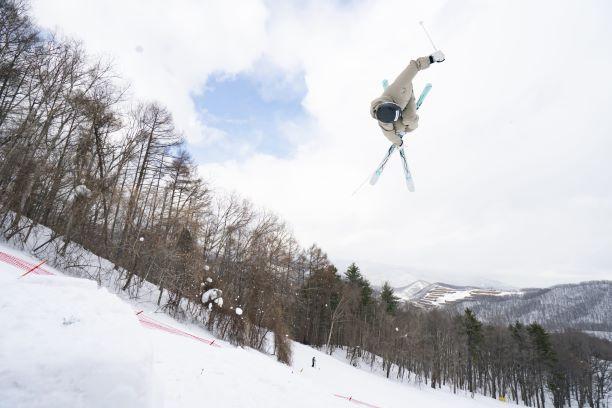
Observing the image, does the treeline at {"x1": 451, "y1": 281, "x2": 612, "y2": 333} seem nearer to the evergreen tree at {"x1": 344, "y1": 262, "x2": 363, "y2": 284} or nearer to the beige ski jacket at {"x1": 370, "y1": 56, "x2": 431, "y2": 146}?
the evergreen tree at {"x1": 344, "y1": 262, "x2": 363, "y2": 284}

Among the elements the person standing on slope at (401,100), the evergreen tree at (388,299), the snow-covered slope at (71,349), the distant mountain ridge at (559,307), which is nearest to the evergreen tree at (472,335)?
the evergreen tree at (388,299)

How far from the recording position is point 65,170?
16.8 m

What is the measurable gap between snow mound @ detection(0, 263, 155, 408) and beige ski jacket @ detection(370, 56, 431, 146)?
427cm

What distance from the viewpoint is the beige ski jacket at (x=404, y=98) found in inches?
163

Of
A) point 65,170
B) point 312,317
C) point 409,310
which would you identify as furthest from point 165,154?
point 409,310

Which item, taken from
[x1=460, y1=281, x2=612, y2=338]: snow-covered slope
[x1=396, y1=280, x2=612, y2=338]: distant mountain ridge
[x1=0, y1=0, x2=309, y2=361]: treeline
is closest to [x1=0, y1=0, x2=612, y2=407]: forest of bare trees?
[x1=0, y1=0, x2=309, y2=361]: treeline

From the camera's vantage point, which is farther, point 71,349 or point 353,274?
point 353,274

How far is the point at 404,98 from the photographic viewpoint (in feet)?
14.2

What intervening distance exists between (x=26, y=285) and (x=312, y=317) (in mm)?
46303

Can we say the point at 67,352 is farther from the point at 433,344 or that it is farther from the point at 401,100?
the point at 433,344

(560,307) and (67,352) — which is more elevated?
(560,307)

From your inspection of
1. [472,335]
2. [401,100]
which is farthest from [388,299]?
[401,100]

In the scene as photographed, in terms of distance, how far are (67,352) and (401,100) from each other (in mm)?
4771

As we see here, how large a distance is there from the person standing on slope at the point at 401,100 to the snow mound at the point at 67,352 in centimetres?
422
